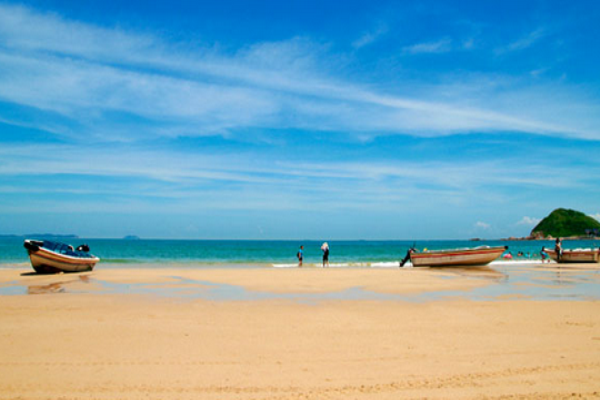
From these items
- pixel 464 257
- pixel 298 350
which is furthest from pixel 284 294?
pixel 464 257

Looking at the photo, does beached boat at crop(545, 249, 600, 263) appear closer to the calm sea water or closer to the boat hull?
the calm sea water

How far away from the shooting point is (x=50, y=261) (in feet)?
85.0

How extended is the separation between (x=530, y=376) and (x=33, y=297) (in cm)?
1540

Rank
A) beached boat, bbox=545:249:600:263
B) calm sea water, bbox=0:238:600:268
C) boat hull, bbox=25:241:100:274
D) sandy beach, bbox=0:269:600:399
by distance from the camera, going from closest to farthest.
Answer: sandy beach, bbox=0:269:600:399
boat hull, bbox=25:241:100:274
beached boat, bbox=545:249:600:263
calm sea water, bbox=0:238:600:268

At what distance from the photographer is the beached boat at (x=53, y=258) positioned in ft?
82.6

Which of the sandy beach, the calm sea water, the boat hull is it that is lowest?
the calm sea water

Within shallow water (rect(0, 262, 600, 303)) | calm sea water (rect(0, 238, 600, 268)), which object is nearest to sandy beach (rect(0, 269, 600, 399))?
shallow water (rect(0, 262, 600, 303))

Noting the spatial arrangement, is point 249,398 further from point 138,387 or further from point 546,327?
point 546,327

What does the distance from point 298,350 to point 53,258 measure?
2288 cm

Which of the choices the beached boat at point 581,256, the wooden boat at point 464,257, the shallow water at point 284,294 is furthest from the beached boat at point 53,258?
the beached boat at point 581,256

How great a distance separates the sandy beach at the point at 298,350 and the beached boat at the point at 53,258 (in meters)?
12.6

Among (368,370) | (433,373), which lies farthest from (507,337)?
(368,370)

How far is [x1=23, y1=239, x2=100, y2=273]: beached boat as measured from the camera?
2519 cm

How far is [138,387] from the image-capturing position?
19.9 feet
